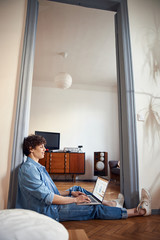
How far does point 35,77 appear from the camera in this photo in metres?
5.40

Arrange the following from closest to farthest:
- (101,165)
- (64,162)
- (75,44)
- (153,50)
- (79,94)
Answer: (153,50), (75,44), (64,162), (101,165), (79,94)

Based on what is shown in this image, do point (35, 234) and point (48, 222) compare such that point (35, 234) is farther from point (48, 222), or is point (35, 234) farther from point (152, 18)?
point (152, 18)

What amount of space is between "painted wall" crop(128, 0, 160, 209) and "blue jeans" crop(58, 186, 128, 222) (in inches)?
19.1

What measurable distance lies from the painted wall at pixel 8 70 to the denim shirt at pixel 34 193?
20cm

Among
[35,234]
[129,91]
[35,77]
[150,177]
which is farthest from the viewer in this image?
[35,77]

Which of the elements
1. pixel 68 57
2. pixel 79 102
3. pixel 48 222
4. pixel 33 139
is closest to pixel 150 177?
pixel 33 139

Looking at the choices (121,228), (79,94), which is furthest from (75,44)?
(121,228)

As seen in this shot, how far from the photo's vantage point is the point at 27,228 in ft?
1.84

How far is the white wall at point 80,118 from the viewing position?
212 inches

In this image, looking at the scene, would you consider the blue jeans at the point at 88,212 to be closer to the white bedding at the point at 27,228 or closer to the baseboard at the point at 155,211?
the baseboard at the point at 155,211

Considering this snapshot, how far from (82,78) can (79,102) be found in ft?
2.54

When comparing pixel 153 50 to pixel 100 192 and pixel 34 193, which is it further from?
pixel 34 193

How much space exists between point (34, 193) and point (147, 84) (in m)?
1.84

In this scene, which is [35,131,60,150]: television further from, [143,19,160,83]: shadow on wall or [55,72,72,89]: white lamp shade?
[143,19,160,83]: shadow on wall
